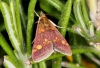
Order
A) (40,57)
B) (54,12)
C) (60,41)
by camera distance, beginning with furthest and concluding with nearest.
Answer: (54,12), (60,41), (40,57)

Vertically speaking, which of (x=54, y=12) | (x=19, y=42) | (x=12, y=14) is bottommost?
(x=19, y=42)

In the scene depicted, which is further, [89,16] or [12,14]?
[89,16]

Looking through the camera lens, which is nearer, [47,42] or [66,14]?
[66,14]

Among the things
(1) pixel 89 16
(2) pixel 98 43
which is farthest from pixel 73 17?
(2) pixel 98 43

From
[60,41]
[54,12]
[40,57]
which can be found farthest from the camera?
[54,12]

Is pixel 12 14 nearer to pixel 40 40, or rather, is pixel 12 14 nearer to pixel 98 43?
pixel 40 40

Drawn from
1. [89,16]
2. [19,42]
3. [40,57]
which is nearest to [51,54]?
[40,57]

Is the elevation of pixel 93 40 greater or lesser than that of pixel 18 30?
lesser
